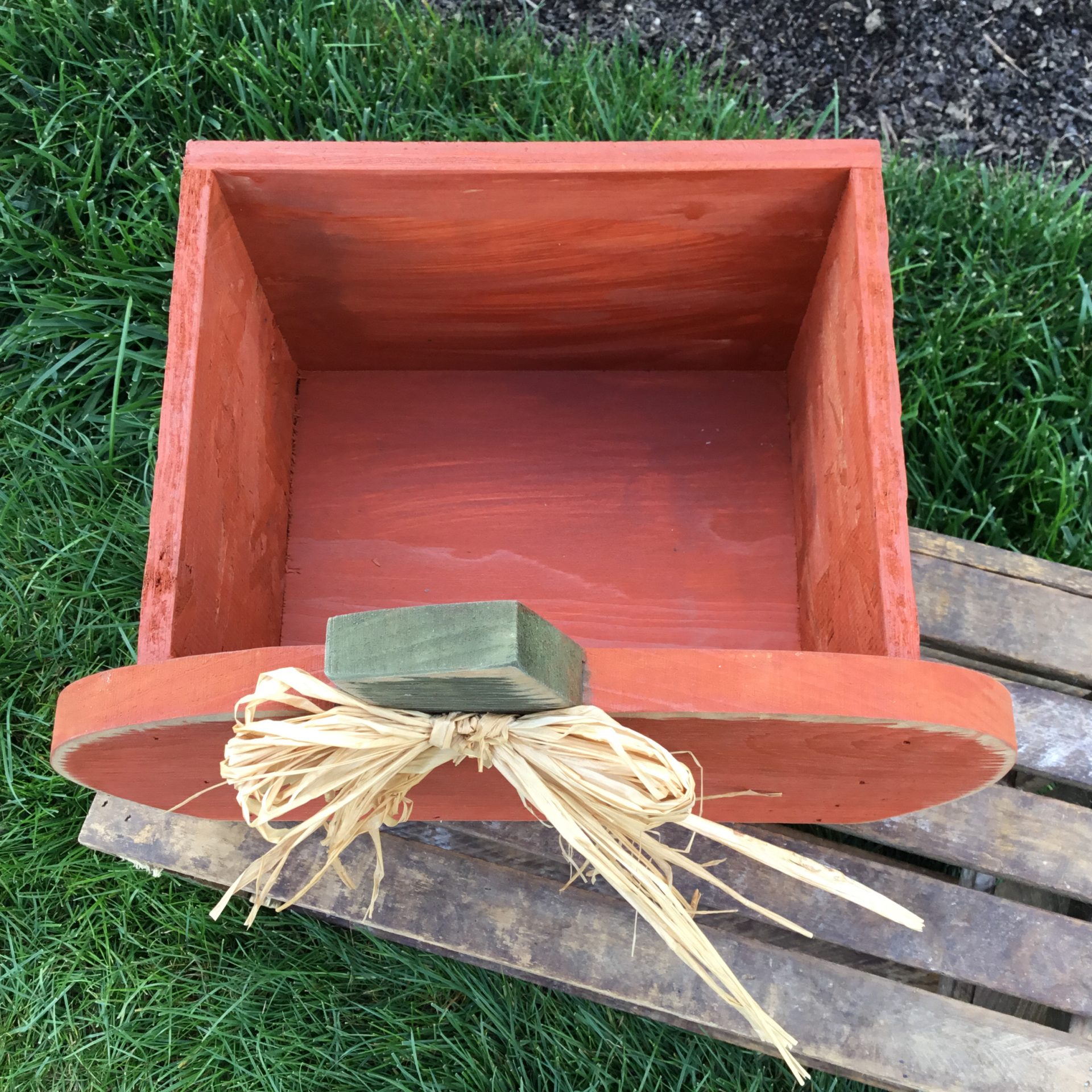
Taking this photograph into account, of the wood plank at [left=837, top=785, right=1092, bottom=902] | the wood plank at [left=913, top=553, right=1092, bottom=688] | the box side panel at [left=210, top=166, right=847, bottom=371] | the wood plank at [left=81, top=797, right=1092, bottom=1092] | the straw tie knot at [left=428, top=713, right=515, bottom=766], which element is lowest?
the wood plank at [left=81, top=797, right=1092, bottom=1092]

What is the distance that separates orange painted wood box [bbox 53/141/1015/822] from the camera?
3.03 ft

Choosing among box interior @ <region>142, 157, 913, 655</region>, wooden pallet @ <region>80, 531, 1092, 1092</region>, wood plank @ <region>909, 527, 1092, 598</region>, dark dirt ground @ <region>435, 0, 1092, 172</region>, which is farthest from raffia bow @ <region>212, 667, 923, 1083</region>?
dark dirt ground @ <region>435, 0, 1092, 172</region>

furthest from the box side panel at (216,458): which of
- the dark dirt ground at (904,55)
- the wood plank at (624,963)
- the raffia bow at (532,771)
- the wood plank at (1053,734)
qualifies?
the dark dirt ground at (904,55)

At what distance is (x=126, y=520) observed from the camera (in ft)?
6.05

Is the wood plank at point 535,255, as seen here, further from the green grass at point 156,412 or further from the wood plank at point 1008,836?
the wood plank at point 1008,836

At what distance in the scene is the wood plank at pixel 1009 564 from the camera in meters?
1.56

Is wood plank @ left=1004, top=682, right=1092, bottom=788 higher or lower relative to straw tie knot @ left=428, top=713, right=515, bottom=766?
lower

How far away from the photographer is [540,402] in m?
1.60

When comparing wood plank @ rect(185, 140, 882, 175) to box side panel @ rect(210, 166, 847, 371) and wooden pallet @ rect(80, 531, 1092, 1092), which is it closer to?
box side panel @ rect(210, 166, 847, 371)

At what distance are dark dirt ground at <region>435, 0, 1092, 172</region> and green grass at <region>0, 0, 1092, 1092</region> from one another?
0.53 ft

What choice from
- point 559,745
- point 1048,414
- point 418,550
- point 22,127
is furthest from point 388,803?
point 22,127

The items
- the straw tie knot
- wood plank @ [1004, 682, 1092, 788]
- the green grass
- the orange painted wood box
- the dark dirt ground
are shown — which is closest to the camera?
the straw tie knot

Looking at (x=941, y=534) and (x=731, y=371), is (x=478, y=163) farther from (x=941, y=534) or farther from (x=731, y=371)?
(x=941, y=534)

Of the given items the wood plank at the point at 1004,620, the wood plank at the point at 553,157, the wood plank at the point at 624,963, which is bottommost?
the wood plank at the point at 624,963
